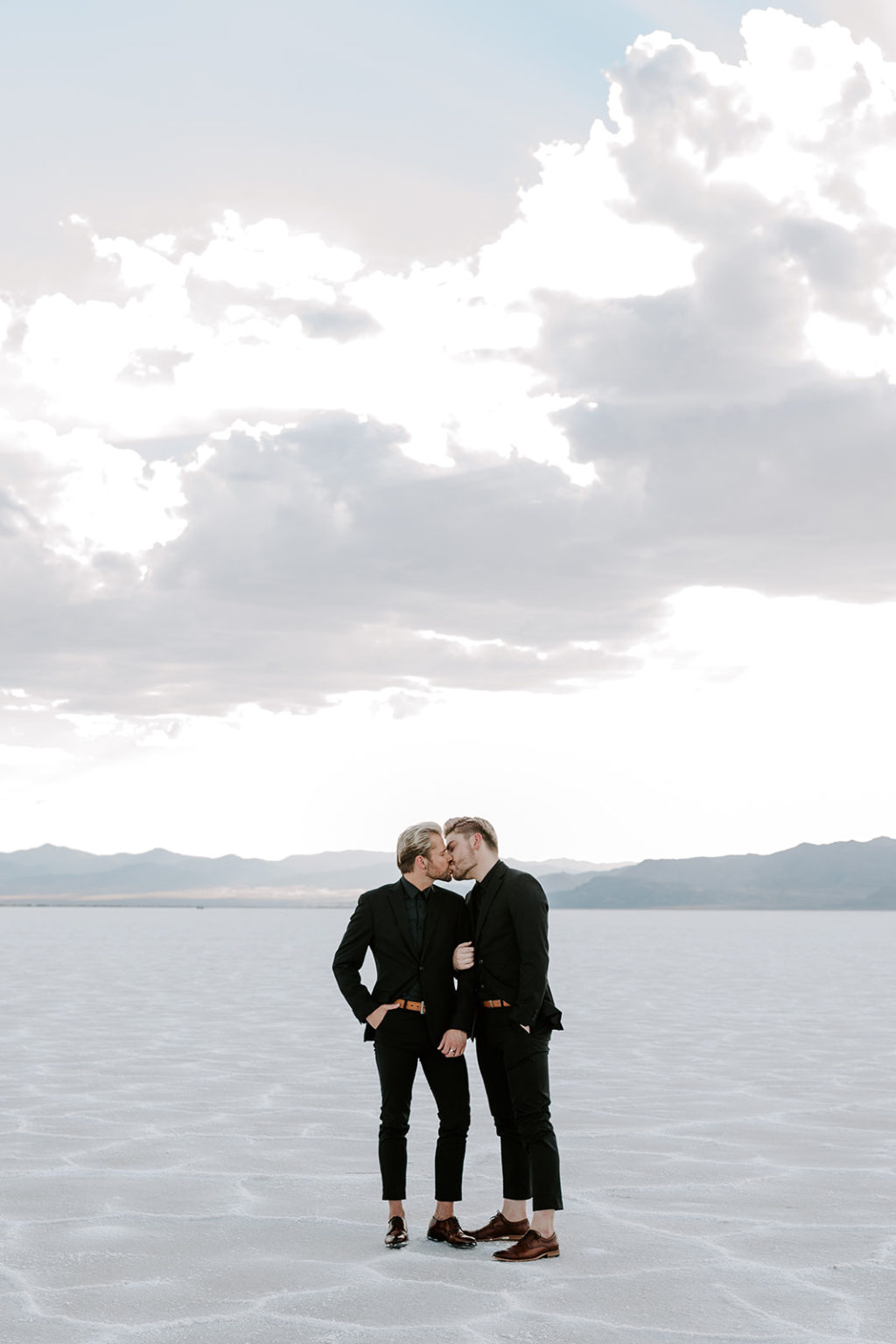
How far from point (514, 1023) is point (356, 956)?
863 millimetres

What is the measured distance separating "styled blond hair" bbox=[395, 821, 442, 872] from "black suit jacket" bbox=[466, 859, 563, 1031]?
1.03 feet

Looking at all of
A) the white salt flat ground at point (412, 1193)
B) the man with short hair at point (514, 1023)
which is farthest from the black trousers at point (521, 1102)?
the white salt flat ground at point (412, 1193)

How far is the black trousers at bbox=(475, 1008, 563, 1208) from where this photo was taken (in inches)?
261

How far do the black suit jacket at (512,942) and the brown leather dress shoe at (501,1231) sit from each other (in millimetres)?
967

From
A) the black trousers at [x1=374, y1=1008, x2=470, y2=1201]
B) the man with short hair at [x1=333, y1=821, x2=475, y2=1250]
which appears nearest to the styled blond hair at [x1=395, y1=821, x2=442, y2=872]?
the man with short hair at [x1=333, y1=821, x2=475, y2=1250]

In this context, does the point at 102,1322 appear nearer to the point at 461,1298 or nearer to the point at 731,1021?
the point at 461,1298

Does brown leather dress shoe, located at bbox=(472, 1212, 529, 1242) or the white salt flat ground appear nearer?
the white salt flat ground

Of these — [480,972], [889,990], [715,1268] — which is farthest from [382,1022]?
[889,990]

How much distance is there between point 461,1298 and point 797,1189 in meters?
3.05

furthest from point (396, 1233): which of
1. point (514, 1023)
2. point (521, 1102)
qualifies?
point (514, 1023)

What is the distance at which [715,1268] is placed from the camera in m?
6.39

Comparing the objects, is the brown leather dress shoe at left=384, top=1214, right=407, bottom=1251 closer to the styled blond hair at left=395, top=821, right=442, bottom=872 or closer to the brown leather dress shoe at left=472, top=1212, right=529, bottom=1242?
the brown leather dress shoe at left=472, top=1212, right=529, bottom=1242

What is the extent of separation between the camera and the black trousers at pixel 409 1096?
6.83 metres

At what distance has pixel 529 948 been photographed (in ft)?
22.0
